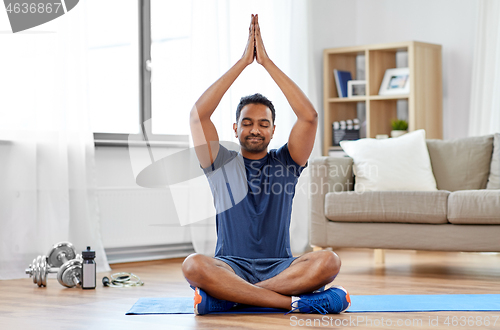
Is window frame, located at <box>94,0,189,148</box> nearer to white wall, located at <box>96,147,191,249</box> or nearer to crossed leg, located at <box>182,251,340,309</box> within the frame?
white wall, located at <box>96,147,191,249</box>

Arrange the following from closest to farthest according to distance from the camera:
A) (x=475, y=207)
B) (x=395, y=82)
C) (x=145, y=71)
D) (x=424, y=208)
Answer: (x=475, y=207) → (x=424, y=208) → (x=145, y=71) → (x=395, y=82)

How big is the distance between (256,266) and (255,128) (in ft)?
1.63

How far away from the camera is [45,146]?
339 centimetres

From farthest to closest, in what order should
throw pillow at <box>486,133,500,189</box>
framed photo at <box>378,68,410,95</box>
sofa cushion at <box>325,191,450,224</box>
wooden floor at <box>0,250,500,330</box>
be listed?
framed photo at <box>378,68,410,95</box>, throw pillow at <box>486,133,500,189</box>, sofa cushion at <box>325,191,450,224</box>, wooden floor at <box>0,250,500,330</box>

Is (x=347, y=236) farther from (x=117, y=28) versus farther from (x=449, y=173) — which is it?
(x=117, y=28)

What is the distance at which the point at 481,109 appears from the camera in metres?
4.55

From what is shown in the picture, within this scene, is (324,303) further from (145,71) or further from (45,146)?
(145,71)

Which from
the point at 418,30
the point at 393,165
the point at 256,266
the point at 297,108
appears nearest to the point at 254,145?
the point at 297,108

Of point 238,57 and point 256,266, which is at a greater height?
point 238,57

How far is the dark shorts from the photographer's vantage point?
2.11 meters

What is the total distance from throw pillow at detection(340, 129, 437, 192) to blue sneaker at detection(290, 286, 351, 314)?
1570 millimetres

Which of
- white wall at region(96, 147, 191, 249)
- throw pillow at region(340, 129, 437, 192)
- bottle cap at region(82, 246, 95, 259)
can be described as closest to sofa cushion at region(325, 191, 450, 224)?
throw pillow at region(340, 129, 437, 192)

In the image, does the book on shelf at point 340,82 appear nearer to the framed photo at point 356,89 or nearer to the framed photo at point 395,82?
the framed photo at point 356,89

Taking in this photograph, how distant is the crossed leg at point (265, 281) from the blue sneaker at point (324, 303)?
0.11 ft
